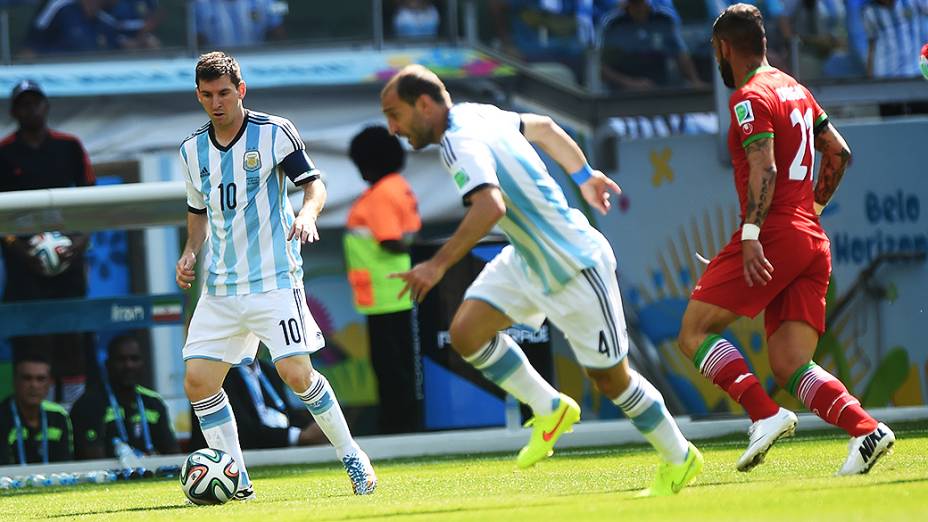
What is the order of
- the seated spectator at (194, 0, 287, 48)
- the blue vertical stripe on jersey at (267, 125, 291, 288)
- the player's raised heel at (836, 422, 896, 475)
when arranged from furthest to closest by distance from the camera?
the seated spectator at (194, 0, 287, 48), the blue vertical stripe on jersey at (267, 125, 291, 288), the player's raised heel at (836, 422, 896, 475)

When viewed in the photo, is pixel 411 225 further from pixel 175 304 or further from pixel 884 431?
pixel 884 431

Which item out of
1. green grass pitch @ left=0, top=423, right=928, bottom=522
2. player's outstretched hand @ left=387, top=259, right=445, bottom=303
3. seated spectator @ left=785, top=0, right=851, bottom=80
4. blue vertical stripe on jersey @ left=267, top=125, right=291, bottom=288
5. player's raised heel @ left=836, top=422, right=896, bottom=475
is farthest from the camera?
seated spectator @ left=785, top=0, right=851, bottom=80

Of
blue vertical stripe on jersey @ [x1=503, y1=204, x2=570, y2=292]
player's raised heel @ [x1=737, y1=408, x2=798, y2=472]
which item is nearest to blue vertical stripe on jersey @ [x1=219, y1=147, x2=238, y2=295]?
blue vertical stripe on jersey @ [x1=503, y1=204, x2=570, y2=292]

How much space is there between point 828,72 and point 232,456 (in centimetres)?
749

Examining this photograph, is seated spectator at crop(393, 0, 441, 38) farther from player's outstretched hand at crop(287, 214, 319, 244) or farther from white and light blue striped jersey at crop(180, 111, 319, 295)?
player's outstretched hand at crop(287, 214, 319, 244)

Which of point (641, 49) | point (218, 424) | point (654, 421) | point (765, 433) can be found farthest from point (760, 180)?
point (641, 49)

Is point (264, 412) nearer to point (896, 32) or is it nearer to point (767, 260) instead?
point (767, 260)

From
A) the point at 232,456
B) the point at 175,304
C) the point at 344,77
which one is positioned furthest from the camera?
the point at 344,77

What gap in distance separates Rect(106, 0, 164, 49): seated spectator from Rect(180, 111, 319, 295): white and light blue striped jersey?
266 inches

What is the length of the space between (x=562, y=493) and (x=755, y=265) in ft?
4.41

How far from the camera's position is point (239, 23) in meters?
14.7

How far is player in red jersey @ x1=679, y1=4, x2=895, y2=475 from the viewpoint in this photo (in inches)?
295

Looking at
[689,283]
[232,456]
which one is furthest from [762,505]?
[689,283]

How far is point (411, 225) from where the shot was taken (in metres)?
12.1
